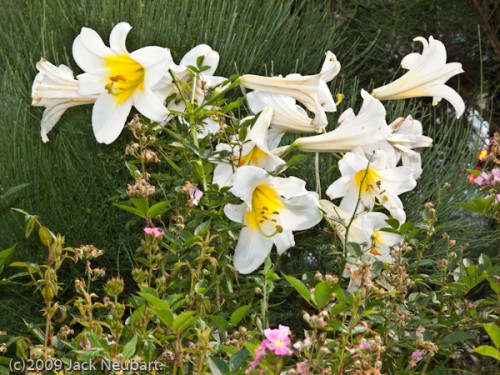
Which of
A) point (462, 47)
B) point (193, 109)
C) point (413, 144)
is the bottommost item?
point (462, 47)

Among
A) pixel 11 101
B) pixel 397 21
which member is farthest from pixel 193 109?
pixel 397 21

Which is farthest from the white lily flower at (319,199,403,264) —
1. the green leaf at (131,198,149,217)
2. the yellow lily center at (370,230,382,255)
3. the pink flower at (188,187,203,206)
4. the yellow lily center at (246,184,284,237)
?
the green leaf at (131,198,149,217)

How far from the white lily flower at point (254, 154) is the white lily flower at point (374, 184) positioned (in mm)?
149

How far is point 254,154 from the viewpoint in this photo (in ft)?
5.65

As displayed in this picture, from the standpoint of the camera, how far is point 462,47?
3594 mm

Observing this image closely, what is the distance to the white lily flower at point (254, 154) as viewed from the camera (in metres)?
1.67

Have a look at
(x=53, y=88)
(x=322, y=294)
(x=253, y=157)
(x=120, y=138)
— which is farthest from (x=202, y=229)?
(x=120, y=138)

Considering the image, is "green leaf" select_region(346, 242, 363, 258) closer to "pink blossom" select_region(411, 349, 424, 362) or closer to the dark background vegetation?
"pink blossom" select_region(411, 349, 424, 362)

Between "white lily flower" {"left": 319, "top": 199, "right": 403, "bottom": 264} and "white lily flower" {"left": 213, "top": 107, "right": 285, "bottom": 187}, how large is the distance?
0.15 meters

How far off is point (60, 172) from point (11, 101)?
298 millimetres

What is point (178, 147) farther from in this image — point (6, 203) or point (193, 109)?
point (6, 203)

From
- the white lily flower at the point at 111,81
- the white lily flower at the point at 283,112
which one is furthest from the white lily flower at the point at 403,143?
the white lily flower at the point at 111,81

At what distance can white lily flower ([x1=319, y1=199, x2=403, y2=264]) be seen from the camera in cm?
175

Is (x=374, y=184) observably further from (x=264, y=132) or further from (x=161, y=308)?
(x=161, y=308)
